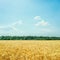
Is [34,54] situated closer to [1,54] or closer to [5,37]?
[1,54]

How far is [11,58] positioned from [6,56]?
0.43m

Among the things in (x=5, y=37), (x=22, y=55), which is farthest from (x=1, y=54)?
(x=5, y=37)

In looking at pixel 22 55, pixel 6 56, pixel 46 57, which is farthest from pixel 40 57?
pixel 6 56

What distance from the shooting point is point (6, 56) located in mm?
7938

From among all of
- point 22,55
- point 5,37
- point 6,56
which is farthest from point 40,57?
point 5,37

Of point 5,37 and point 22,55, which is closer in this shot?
point 22,55

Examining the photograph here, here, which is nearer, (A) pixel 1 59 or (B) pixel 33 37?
(A) pixel 1 59

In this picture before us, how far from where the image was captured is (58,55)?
316 inches

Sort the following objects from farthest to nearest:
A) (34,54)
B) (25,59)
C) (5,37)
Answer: (5,37), (34,54), (25,59)

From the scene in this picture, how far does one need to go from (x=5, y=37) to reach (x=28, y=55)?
6880 cm

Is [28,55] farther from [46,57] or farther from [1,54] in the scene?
[1,54]

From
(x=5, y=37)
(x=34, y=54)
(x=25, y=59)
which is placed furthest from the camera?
(x=5, y=37)

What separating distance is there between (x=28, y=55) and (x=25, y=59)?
0.30 meters

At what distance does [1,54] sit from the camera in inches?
322
